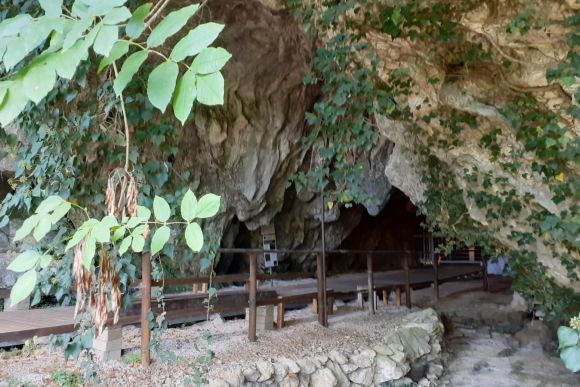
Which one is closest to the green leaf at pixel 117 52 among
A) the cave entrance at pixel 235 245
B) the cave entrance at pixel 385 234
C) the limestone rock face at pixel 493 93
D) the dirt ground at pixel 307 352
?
the dirt ground at pixel 307 352

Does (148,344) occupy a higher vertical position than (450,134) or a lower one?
lower

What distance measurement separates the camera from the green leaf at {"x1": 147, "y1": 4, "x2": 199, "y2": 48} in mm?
703

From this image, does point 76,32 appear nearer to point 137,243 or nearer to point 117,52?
point 117,52

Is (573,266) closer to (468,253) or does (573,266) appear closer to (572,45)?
(572,45)

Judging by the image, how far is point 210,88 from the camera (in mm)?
693

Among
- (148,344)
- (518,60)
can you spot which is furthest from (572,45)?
(148,344)

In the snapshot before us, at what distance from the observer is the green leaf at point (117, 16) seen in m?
0.69

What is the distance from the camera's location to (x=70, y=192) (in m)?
2.69

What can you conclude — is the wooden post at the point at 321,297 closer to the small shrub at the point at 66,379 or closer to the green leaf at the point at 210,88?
the small shrub at the point at 66,379

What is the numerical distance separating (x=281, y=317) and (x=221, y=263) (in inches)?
163

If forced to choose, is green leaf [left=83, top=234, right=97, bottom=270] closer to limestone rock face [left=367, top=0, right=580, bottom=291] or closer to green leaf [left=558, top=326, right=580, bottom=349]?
green leaf [left=558, top=326, right=580, bottom=349]

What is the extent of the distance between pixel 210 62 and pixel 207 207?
28cm

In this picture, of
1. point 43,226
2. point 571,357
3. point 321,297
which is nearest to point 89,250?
point 43,226

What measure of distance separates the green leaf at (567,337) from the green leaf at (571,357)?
0.4 inches
